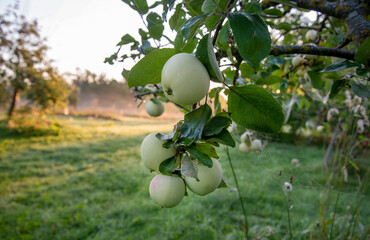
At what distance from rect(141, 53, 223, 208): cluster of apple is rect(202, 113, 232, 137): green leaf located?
1.9 inches

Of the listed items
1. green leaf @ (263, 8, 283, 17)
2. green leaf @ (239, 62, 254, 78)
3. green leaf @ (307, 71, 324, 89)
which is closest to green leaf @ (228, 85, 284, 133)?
green leaf @ (239, 62, 254, 78)

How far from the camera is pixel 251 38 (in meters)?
0.31

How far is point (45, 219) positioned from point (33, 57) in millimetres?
5681

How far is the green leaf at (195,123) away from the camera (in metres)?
0.34

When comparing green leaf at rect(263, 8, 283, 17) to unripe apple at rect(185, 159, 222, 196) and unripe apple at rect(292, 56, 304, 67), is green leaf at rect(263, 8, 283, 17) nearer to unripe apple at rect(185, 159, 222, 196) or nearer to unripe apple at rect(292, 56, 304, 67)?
unripe apple at rect(292, 56, 304, 67)

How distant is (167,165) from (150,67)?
160 millimetres

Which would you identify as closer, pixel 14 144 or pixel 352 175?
pixel 352 175

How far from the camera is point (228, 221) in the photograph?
2.04m

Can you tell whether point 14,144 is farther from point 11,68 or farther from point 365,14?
point 365,14

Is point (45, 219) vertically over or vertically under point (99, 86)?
under

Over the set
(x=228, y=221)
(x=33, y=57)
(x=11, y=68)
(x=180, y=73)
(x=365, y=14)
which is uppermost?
(x=33, y=57)

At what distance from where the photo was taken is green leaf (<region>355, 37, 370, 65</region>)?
520 mm

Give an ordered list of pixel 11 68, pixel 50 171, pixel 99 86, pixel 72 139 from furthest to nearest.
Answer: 1. pixel 99 86
2. pixel 11 68
3. pixel 72 139
4. pixel 50 171

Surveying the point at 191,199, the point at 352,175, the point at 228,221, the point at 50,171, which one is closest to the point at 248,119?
the point at 228,221
